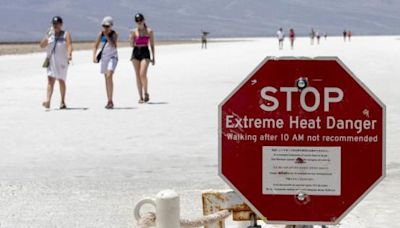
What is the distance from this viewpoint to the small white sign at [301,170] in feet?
13.4

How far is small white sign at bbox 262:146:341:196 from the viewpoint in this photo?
13.4 feet

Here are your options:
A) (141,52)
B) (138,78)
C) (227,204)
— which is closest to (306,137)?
(227,204)

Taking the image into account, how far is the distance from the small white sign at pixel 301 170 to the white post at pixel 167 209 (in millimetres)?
373

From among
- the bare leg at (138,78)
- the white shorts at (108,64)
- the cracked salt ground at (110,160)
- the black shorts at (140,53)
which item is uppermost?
the black shorts at (140,53)

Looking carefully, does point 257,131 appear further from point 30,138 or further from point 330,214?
point 30,138

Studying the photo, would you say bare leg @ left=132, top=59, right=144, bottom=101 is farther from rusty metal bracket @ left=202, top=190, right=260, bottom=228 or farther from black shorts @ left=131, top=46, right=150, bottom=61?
rusty metal bracket @ left=202, top=190, right=260, bottom=228

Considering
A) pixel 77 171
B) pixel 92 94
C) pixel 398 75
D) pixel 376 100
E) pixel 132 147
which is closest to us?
pixel 376 100

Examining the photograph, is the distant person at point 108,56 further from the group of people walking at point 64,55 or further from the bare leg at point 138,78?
the bare leg at point 138,78

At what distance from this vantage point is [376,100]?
4.12 meters

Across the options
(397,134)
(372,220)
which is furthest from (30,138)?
(372,220)

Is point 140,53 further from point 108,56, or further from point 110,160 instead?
point 110,160

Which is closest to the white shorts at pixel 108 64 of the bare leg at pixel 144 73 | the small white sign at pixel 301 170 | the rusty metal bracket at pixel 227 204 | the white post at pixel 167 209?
the bare leg at pixel 144 73

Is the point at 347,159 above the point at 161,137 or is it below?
above

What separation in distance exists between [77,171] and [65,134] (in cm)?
309
